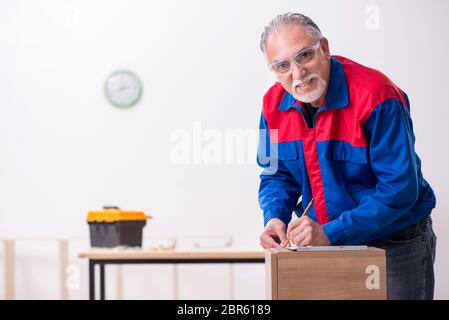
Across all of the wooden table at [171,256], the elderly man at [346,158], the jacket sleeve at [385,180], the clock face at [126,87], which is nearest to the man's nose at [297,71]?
the elderly man at [346,158]

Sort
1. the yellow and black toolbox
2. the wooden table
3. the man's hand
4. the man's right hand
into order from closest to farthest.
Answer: the man's hand → the man's right hand → the wooden table → the yellow and black toolbox

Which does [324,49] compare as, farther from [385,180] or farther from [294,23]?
[385,180]

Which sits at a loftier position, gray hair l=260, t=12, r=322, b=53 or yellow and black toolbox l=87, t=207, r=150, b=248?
gray hair l=260, t=12, r=322, b=53

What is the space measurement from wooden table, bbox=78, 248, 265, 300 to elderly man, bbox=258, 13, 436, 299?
4.39 ft

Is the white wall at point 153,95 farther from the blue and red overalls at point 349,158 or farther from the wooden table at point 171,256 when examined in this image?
the blue and red overalls at point 349,158

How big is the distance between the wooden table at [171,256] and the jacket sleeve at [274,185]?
1.27m

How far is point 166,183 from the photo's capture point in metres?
4.21

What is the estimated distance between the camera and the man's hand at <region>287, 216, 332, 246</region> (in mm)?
1370

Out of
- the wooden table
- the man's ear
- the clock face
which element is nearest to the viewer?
A: the man's ear

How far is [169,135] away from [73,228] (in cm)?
86

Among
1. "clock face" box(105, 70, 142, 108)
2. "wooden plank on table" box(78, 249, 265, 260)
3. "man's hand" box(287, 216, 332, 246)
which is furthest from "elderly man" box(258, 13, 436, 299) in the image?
"clock face" box(105, 70, 142, 108)

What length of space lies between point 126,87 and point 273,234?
2.85 m

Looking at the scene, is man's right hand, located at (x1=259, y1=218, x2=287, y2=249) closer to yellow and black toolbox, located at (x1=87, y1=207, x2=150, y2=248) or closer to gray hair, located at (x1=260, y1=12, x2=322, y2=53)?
gray hair, located at (x1=260, y1=12, x2=322, y2=53)

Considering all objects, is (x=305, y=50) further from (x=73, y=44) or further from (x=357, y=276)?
(x=73, y=44)
